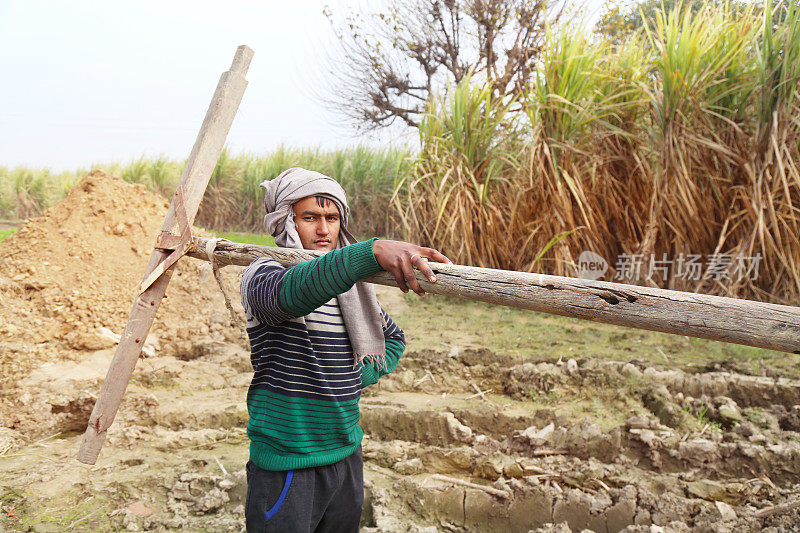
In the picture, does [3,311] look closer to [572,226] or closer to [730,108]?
[572,226]

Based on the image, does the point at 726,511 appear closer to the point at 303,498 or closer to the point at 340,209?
the point at 303,498

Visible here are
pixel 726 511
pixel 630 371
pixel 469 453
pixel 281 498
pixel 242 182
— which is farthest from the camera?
pixel 242 182

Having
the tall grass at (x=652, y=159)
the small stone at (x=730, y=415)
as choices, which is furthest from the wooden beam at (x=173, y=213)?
the tall grass at (x=652, y=159)

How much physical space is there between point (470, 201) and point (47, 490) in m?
4.02

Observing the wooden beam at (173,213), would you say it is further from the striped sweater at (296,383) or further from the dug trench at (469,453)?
the striped sweater at (296,383)

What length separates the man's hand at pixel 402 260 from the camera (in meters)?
1.20

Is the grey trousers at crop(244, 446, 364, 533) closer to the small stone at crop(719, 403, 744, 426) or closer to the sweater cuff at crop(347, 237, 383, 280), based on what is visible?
the sweater cuff at crop(347, 237, 383, 280)

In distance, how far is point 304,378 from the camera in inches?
58.1

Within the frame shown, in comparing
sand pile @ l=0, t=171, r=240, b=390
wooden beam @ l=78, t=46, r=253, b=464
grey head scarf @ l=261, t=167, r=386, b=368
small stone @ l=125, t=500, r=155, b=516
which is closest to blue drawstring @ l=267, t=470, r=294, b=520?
grey head scarf @ l=261, t=167, r=386, b=368

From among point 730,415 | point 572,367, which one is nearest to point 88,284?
point 572,367

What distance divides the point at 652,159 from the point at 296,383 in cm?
427

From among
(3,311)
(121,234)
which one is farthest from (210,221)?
(3,311)

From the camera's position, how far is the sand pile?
4.14 metres

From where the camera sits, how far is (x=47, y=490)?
2.48m
